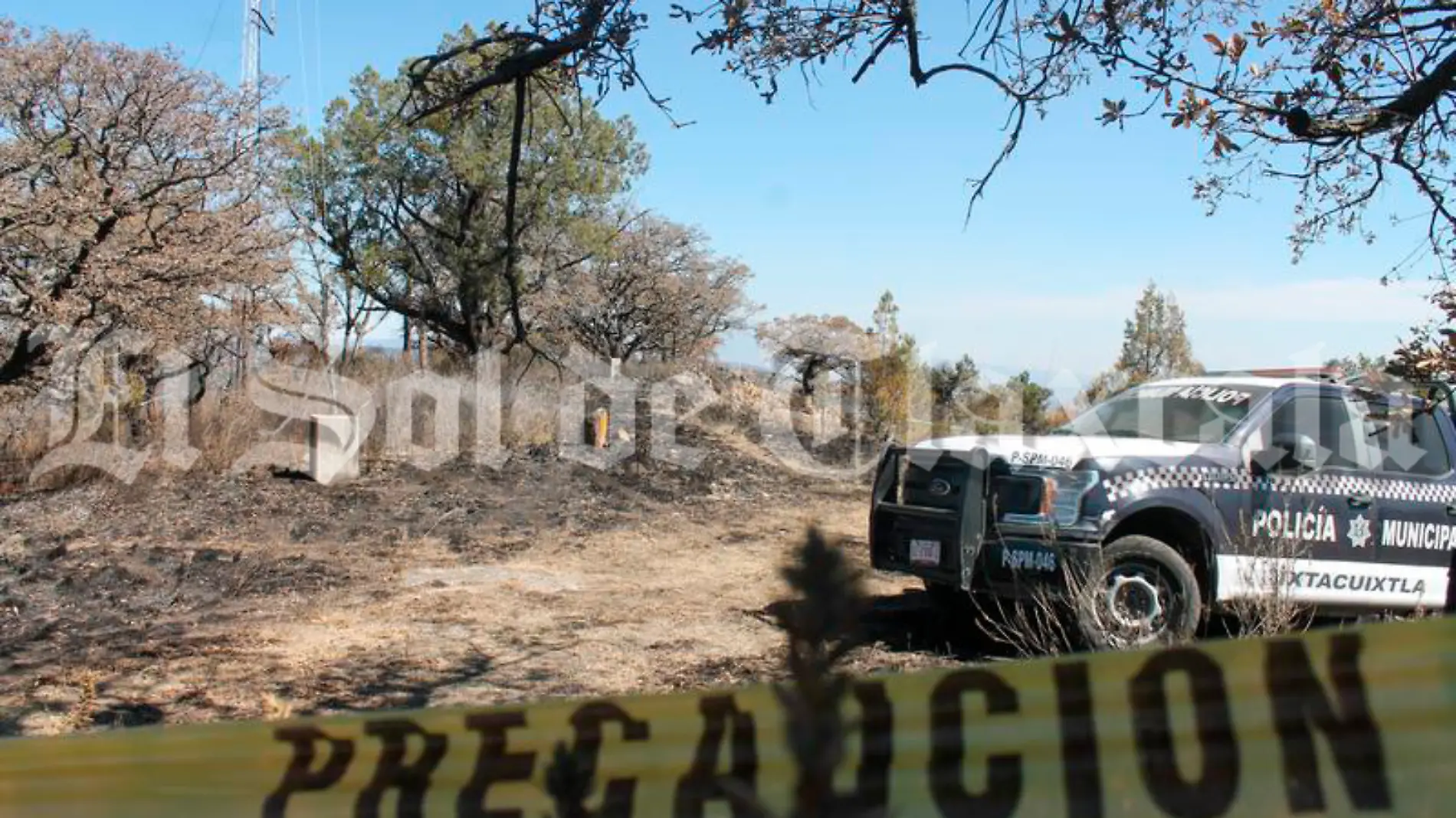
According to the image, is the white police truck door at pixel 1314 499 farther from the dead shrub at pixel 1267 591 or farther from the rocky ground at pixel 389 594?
the rocky ground at pixel 389 594

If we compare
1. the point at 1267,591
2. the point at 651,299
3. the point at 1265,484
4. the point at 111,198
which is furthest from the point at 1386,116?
the point at 651,299

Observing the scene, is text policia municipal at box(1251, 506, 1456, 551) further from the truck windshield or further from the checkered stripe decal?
the truck windshield

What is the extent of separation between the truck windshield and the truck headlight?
957 millimetres

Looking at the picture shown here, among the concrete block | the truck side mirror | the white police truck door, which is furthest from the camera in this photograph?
the concrete block

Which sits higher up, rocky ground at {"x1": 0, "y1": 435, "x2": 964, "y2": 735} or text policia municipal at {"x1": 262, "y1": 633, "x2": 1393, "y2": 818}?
text policia municipal at {"x1": 262, "y1": 633, "x2": 1393, "y2": 818}

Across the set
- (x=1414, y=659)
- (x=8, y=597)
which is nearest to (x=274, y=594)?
(x=8, y=597)

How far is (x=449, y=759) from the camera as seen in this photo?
2145mm

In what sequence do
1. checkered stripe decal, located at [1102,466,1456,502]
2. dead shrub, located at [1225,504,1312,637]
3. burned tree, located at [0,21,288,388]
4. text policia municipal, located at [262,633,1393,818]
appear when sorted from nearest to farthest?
text policia municipal, located at [262,633,1393,818] < dead shrub, located at [1225,504,1312,637] < checkered stripe decal, located at [1102,466,1456,502] < burned tree, located at [0,21,288,388]

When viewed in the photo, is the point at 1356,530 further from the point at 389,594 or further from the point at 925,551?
the point at 389,594

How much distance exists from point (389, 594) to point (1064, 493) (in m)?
5.40

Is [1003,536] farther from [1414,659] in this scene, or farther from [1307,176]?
[1414,659]

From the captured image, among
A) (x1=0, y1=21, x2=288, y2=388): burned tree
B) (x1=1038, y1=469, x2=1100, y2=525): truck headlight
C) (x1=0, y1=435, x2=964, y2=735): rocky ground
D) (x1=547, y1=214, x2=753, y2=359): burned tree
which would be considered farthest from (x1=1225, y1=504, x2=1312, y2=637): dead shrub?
(x1=547, y1=214, x2=753, y2=359): burned tree

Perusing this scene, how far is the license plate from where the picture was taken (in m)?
6.71

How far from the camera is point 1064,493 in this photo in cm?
627
